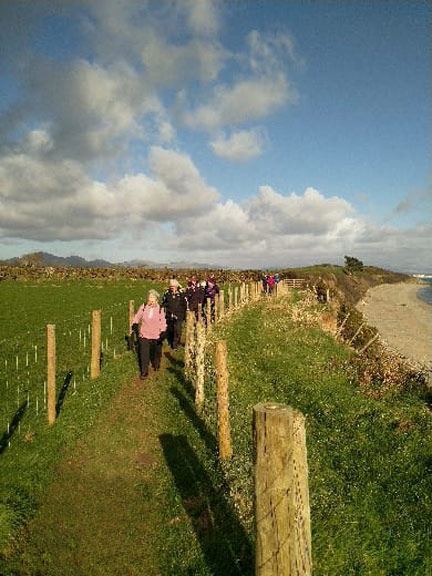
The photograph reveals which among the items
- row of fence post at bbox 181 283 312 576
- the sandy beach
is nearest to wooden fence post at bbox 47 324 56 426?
row of fence post at bbox 181 283 312 576

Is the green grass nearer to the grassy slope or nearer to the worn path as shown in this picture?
the worn path

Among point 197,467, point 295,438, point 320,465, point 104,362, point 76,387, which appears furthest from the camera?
point 104,362

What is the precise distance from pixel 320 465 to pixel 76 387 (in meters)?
7.40

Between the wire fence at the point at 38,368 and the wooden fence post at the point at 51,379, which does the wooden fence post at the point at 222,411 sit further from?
the wire fence at the point at 38,368

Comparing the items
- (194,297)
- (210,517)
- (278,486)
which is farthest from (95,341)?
(278,486)

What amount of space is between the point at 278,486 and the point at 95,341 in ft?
32.3

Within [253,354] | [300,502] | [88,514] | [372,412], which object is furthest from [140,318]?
[300,502]

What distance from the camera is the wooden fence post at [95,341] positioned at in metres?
12.4

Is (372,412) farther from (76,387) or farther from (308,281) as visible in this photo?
(308,281)

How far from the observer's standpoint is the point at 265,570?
152 inches

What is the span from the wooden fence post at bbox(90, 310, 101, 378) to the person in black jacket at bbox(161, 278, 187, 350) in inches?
186

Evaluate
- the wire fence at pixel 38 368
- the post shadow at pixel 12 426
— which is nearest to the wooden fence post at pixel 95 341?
the wire fence at pixel 38 368

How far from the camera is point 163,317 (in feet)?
43.1

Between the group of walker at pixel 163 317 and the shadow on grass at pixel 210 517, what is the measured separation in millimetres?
4733
